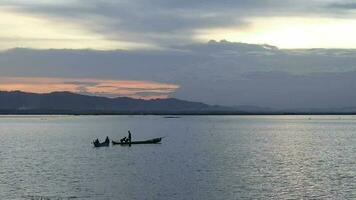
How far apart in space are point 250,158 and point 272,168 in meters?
10.3

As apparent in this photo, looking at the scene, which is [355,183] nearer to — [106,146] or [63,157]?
[63,157]

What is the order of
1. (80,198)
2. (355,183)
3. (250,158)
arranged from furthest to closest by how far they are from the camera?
(250,158) → (355,183) → (80,198)

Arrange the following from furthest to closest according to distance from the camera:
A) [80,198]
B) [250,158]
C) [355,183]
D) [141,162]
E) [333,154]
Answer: [333,154] → [250,158] → [141,162] → [355,183] → [80,198]

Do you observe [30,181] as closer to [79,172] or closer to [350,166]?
[79,172]

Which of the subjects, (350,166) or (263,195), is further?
(350,166)

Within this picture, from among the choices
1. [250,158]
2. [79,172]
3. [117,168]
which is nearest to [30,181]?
[79,172]

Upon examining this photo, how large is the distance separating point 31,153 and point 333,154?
36.6 m

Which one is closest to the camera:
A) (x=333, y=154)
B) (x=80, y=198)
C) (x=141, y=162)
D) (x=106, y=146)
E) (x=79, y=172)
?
(x=80, y=198)

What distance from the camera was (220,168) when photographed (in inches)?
2002

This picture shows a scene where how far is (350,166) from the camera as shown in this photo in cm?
5278

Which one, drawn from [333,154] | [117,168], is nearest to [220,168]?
[117,168]

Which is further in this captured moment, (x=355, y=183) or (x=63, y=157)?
(x=63, y=157)

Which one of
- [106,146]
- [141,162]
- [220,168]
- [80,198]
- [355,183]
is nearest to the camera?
[80,198]

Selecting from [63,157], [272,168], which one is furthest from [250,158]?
[63,157]
